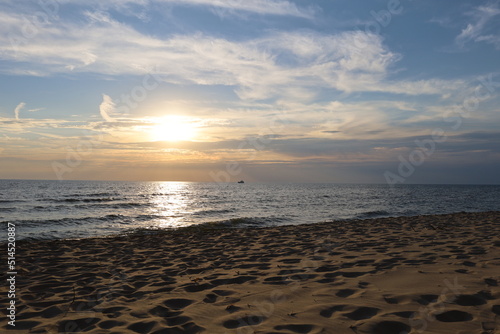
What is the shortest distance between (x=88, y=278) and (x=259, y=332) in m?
4.66

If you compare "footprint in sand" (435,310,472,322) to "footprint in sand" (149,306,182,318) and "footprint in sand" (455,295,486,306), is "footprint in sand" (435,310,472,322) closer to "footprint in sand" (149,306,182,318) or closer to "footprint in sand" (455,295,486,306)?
"footprint in sand" (455,295,486,306)

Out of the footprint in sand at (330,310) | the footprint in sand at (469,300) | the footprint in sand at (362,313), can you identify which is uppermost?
the footprint in sand at (469,300)

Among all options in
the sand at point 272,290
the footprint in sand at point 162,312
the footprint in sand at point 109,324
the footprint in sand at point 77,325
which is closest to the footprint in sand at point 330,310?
the sand at point 272,290

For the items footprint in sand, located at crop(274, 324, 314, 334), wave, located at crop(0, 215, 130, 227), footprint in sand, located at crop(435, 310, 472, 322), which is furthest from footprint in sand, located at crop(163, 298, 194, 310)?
wave, located at crop(0, 215, 130, 227)

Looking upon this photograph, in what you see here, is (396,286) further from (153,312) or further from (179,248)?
(179,248)

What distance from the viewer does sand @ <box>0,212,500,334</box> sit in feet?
12.9

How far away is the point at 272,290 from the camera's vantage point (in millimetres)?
5215

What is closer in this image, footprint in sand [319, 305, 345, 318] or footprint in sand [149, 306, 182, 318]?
footprint in sand [319, 305, 345, 318]

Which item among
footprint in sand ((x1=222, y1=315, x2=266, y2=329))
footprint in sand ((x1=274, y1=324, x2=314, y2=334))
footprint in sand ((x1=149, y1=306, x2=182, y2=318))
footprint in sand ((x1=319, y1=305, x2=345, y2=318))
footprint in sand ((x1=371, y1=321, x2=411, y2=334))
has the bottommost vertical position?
footprint in sand ((x1=149, y1=306, x2=182, y2=318))

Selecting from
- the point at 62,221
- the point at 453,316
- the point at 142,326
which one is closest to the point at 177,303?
the point at 142,326

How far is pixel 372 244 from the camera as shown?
29.9ft

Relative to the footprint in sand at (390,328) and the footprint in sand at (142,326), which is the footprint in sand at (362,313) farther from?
the footprint in sand at (142,326)

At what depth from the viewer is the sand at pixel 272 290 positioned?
12.9 feet

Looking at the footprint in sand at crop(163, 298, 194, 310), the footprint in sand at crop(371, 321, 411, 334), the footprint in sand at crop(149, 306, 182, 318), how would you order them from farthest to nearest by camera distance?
the footprint in sand at crop(163, 298, 194, 310) → the footprint in sand at crop(149, 306, 182, 318) → the footprint in sand at crop(371, 321, 411, 334)
